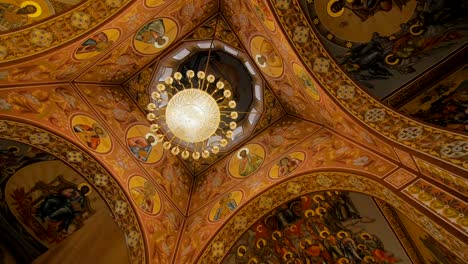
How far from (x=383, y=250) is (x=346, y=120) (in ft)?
9.59

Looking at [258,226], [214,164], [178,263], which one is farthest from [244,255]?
[214,164]

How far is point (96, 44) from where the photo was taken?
6.86 m

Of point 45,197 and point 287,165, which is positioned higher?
point 45,197

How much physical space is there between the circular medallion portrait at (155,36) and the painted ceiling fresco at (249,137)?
3 cm

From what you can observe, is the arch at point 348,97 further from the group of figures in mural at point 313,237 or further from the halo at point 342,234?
the halo at point 342,234

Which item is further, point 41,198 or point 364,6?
point 41,198

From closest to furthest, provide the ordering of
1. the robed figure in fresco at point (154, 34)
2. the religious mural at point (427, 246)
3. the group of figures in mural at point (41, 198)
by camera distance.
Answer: the religious mural at point (427, 246) < the group of figures in mural at point (41, 198) < the robed figure in fresco at point (154, 34)

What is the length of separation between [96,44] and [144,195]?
337 centimetres

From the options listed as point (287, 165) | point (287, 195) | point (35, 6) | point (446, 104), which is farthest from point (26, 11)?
point (446, 104)

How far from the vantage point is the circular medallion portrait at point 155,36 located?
7473mm

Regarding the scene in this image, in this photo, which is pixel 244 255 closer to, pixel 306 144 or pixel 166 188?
pixel 166 188

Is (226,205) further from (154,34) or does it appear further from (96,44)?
(96,44)

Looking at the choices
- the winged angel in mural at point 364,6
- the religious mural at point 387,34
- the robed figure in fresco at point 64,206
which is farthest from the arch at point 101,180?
the winged angel in mural at point 364,6

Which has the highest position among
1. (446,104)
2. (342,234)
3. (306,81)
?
(306,81)
